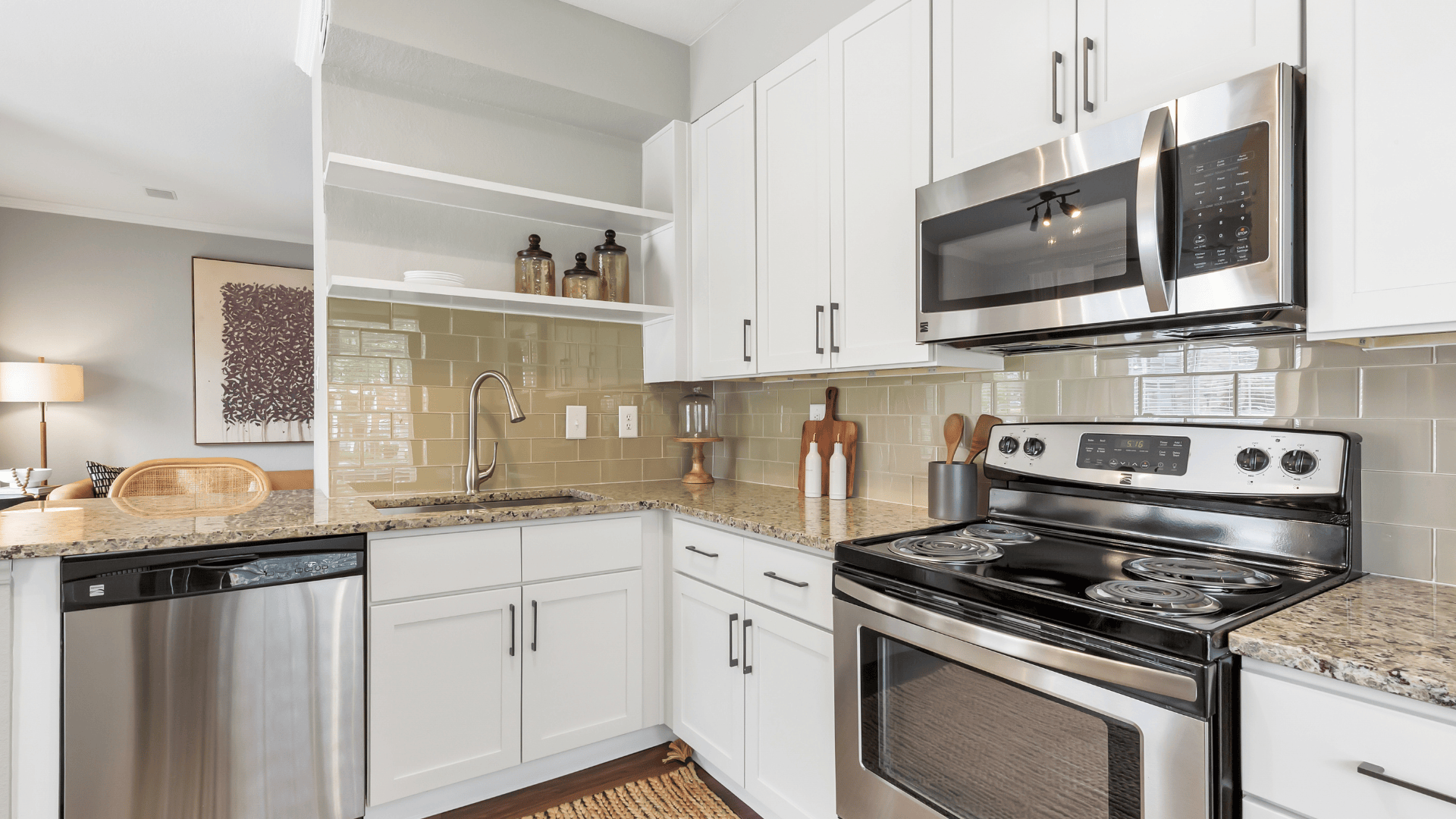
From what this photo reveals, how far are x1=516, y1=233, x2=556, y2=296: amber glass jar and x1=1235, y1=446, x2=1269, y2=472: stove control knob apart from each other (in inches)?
81.1

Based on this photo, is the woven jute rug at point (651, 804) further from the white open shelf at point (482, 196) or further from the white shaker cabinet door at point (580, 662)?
the white open shelf at point (482, 196)

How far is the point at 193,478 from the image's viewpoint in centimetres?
250

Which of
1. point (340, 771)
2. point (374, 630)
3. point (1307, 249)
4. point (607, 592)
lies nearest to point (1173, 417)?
point (1307, 249)

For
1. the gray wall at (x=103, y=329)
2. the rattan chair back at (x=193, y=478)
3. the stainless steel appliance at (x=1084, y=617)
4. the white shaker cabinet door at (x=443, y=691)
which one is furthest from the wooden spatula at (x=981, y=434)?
the gray wall at (x=103, y=329)

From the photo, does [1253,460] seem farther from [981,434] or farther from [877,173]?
[877,173]

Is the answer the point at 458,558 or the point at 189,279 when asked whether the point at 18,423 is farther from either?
the point at 458,558

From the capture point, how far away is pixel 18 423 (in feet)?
15.0

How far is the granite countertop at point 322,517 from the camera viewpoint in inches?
61.9

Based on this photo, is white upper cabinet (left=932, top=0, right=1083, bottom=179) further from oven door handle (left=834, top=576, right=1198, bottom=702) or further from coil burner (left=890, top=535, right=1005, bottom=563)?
oven door handle (left=834, top=576, right=1198, bottom=702)

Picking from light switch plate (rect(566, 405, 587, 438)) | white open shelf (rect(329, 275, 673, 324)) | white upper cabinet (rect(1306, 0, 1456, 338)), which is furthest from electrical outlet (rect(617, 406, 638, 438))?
white upper cabinet (rect(1306, 0, 1456, 338))

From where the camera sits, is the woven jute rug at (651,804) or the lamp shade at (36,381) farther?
the lamp shade at (36,381)

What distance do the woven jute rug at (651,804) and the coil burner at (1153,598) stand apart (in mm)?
1331

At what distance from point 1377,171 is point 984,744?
3.53ft

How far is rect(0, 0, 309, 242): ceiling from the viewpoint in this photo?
2.52 metres
